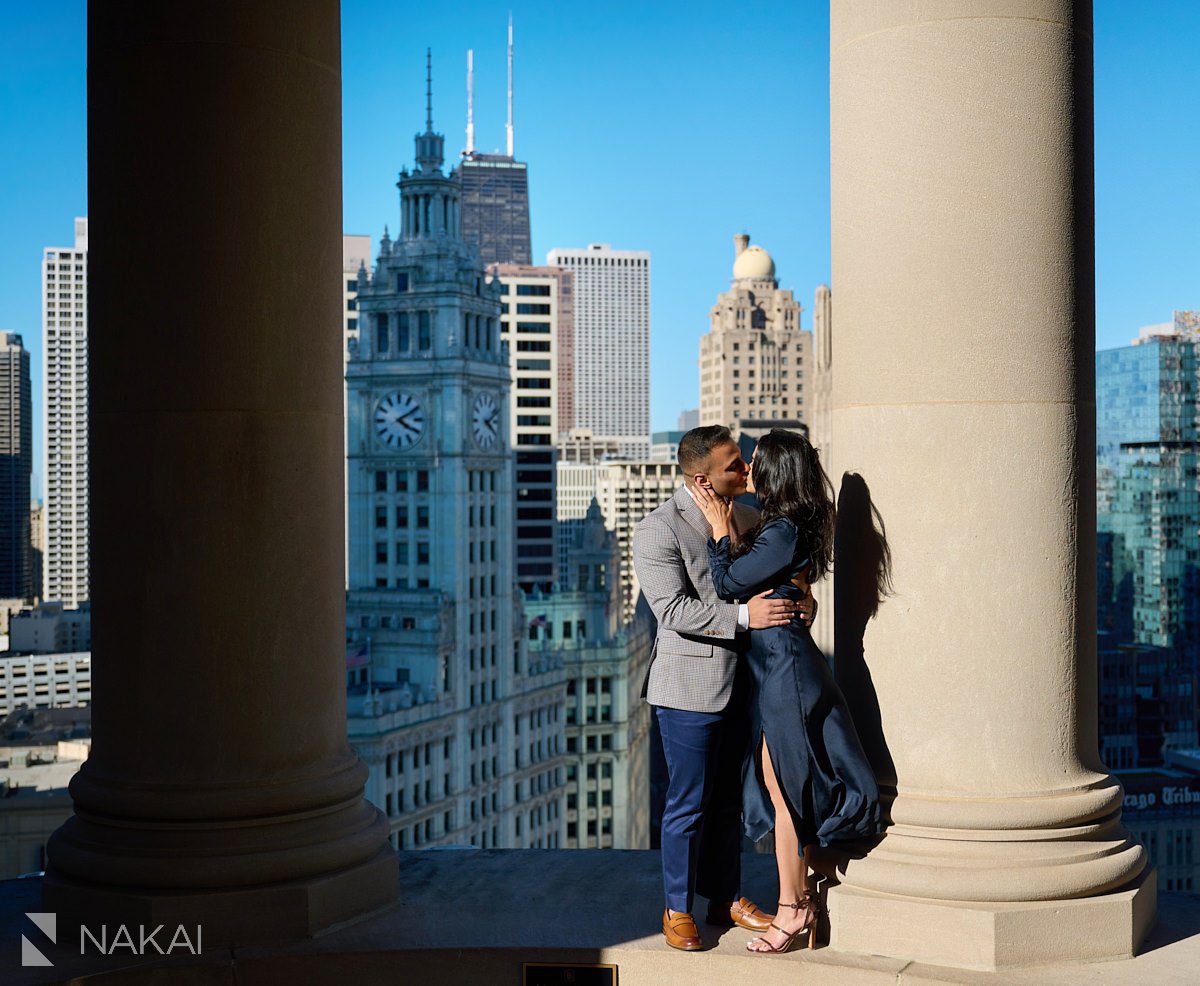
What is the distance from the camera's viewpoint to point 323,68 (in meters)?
14.8

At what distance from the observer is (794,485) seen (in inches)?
521

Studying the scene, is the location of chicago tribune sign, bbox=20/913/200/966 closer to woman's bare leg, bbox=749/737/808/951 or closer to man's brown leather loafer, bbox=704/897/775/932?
man's brown leather loafer, bbox=704/897/775/932

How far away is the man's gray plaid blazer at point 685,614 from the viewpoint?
13242 millimetres

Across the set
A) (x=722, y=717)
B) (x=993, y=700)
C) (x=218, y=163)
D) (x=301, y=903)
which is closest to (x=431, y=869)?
(x=301, y=903)

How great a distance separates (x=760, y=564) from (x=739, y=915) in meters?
3.39

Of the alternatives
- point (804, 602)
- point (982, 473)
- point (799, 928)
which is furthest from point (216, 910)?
point (982, 473)

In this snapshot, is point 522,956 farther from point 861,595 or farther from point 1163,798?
point 1163,798

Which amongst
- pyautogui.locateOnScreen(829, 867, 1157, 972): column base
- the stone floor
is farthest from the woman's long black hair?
the stone floor

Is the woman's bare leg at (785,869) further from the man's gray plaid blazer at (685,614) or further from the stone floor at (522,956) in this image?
the man's gray plaid blazer at (685,614)

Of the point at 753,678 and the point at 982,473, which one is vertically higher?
the point at 982,473

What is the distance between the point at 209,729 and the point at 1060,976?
25.6 feet

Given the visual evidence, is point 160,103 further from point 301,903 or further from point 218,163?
point 301,903

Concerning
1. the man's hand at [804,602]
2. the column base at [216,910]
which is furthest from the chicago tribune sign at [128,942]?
the man's hand at [804,602]

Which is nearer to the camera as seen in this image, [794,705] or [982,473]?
[794,705]
